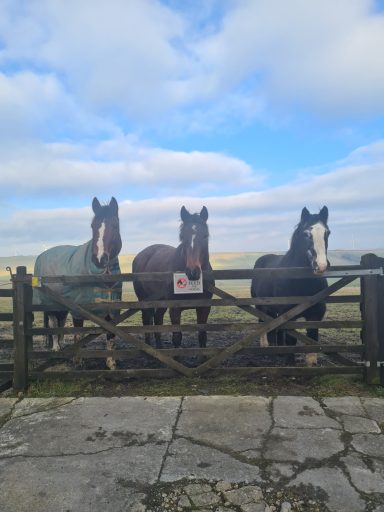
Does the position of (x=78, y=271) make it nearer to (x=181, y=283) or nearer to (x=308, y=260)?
(x=181, y=283)

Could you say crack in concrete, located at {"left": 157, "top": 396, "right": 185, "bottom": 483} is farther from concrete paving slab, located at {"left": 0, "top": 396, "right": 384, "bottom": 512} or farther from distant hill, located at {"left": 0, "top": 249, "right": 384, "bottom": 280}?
distant hill, located at {"left": 0, "top": 249, "right": 384, "bottom": 280}

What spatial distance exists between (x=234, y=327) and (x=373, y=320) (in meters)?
1.90

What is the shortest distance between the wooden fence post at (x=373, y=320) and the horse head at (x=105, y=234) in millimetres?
3852

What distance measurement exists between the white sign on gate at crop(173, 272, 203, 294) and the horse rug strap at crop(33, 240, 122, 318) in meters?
1.26

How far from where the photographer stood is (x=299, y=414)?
4.62m

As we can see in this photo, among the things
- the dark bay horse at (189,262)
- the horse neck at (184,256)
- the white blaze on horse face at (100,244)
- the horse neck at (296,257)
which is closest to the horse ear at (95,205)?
the white blaze on horse face at (100,244)

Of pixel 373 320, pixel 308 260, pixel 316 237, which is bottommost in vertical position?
pixel 373 320

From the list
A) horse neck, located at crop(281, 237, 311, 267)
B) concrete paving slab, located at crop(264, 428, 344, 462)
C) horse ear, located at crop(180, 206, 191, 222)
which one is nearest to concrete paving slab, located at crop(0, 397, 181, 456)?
concrete paving slab, located at crop(264, 428, 344, 462)

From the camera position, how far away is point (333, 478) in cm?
334

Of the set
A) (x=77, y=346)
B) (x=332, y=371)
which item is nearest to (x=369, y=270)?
(x=332, y=371)

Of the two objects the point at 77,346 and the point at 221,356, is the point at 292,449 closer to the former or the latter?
the point at 221,356

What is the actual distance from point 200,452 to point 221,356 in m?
1.96

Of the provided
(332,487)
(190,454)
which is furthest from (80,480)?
(332,487)

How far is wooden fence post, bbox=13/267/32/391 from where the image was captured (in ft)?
18.7
